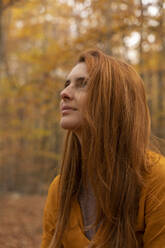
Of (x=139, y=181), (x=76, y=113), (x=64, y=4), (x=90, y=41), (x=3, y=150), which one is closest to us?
(x=139, y=181)

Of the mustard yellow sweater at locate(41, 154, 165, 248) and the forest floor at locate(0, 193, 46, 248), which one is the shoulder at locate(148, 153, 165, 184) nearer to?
the mustard yellow sweater at locate(41, 154, 165, 248)

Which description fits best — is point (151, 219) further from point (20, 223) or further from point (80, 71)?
point (20, 223)

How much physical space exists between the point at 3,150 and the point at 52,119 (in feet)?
14.5

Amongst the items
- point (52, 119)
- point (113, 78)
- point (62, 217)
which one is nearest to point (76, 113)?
point (113, 78)

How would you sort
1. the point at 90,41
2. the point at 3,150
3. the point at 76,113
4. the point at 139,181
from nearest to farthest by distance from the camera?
the point at 139,181 → the point at 76,113 → the point at 90,41 → the point at 3,150

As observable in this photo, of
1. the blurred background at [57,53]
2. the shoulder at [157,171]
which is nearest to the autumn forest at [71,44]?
the blurred background at [57,53]

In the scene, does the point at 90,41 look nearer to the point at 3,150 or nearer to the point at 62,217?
the point at 62,217

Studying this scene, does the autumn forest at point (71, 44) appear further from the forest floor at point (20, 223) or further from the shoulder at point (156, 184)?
the shoulder at point (156, 184)

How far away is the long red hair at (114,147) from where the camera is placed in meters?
1.54

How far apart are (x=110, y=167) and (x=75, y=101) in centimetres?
49

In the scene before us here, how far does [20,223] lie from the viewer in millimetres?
7109

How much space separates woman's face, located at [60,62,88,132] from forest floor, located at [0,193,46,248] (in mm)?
4243

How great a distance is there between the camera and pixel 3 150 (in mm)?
11781

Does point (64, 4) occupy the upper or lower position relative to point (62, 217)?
upper
